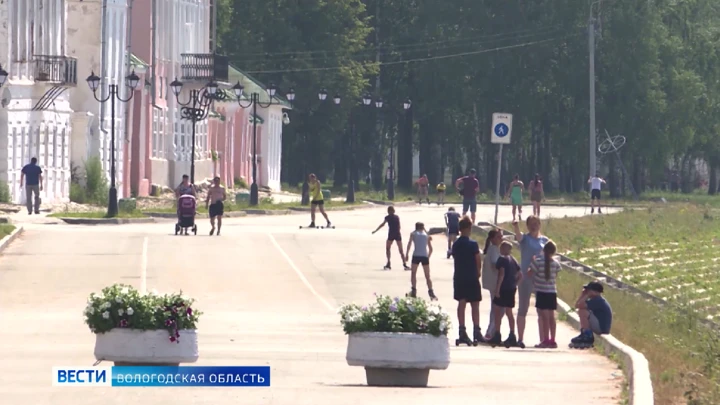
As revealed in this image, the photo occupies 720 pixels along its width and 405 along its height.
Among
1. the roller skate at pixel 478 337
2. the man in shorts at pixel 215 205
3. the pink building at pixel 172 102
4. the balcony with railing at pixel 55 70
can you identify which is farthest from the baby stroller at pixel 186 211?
the pink building at pixel 172 102

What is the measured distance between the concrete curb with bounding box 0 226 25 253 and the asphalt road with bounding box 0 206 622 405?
19cm

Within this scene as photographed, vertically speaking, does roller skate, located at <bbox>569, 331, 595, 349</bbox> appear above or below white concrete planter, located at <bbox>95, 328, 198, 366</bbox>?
below

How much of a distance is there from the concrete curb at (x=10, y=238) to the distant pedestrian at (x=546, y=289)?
15779 mm

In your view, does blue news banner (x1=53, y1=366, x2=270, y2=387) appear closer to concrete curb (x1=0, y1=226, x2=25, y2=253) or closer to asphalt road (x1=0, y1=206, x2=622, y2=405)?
asphalt road (x1=0, y1=206, x2=622, y2=405)

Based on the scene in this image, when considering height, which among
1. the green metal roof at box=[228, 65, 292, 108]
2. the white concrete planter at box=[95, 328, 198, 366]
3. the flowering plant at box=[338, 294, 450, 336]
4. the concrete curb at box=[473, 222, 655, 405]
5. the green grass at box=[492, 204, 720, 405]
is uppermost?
the green metal roof at box=[228, 65, 292, 108]

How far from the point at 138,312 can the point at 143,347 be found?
11.9 inches

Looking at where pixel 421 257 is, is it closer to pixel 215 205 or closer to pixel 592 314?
pixel 592 314

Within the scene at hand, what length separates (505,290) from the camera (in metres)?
21.8

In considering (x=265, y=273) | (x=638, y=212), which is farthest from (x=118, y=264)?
(x=638, y=212)

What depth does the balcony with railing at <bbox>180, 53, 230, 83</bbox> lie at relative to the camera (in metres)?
74.8

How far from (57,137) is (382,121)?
53079mm

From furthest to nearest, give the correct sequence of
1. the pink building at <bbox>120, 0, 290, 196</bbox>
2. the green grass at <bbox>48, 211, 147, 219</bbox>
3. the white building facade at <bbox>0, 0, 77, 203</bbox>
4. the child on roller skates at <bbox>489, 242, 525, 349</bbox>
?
1. the pink building at <bbox>120, 0, 290, 196</bbox>
2. the white building facade at <bbox>0, 0, 77, 203</bbox>
3. the green grass at <bbox>48, 211, 147, 219</bbox>
4. the child on roller skates at <bbox>489, 242, 525, 349</bbox>

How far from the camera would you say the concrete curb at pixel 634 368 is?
48.4 feet

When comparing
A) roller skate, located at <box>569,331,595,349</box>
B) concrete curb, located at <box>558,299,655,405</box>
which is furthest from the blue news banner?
roller skate, located at <box>569,331,595,349</box>
